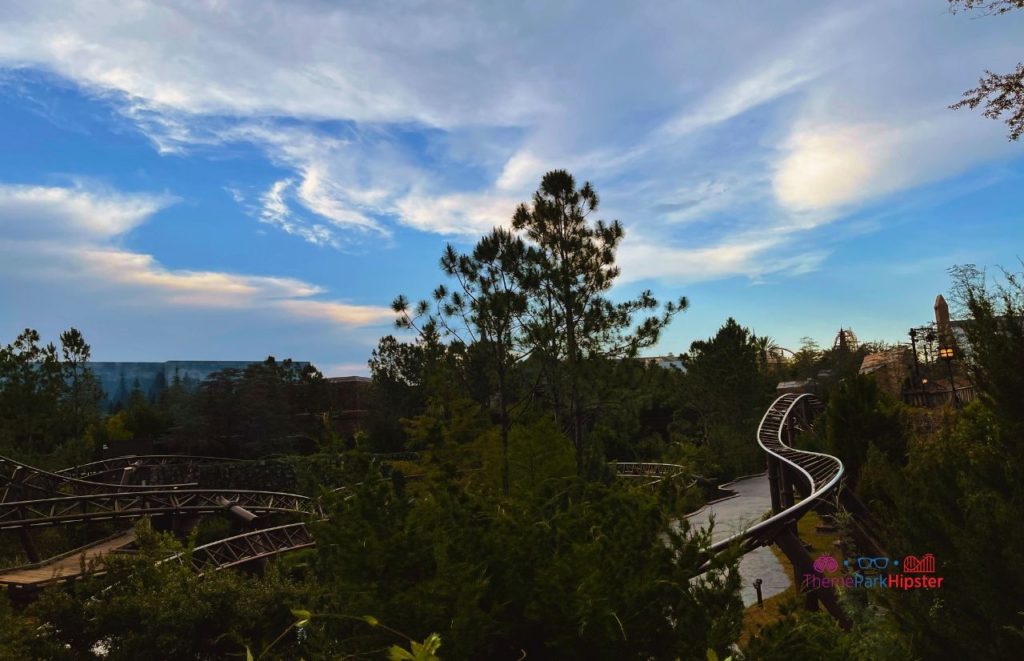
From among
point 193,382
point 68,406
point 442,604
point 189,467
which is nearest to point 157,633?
point 442,604

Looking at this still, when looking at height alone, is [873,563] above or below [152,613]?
below

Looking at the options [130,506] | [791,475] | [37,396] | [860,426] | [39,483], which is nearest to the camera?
[791,475]

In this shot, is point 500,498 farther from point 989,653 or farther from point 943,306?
point 943,306

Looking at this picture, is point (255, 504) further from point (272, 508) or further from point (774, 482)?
point (774, 482)

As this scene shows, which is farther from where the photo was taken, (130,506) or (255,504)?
(255,504)

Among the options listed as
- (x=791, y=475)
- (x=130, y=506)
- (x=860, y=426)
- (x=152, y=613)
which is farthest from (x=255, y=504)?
(x=860, y=426)

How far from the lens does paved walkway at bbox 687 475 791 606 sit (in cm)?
1411

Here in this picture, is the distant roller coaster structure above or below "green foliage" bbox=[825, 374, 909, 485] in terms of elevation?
below

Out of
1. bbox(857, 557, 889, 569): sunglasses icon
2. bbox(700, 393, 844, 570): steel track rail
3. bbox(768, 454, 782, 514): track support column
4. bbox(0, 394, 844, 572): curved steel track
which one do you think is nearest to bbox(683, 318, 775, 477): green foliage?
bbox(700, 393, 844, 570): steel track rail

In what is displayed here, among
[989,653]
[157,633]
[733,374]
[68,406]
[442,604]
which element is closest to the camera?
[442,604]

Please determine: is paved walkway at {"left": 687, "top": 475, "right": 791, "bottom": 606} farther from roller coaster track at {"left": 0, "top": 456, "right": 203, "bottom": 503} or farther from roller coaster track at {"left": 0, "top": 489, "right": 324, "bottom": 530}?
roller coaster track at {"left": 0, "top": 456, "right": 203, "bottom": 503}

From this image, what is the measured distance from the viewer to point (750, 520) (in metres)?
11.2

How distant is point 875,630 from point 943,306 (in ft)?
117

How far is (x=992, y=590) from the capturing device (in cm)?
618
